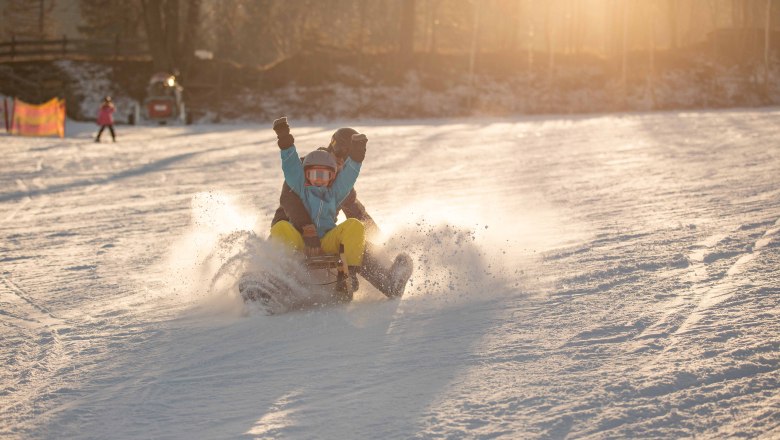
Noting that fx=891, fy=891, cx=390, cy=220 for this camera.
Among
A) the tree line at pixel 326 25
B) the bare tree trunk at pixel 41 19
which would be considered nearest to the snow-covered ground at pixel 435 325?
the tree line at pixel 326 25

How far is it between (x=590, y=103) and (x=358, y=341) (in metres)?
40.3

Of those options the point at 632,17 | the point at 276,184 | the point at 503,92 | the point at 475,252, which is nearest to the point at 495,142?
the point at 276,184

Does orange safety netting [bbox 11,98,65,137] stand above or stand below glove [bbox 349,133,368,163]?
below

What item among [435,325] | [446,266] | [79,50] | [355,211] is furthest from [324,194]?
[79,50]

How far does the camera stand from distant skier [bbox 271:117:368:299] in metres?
6.49

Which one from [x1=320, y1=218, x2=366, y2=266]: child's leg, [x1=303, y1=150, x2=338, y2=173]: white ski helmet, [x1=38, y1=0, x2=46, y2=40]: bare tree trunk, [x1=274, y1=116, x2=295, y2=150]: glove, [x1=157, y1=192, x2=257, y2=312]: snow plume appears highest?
[x1=38, y1=0, x2=46, y2=40]: bare tree trunk

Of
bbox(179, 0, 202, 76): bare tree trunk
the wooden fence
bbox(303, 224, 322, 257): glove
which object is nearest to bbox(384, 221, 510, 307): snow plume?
bbox(303, 224, 322, 257): glove

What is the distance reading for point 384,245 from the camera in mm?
7219

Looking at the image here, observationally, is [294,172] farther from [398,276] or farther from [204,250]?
[204,250]

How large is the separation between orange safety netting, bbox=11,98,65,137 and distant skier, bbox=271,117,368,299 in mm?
22521

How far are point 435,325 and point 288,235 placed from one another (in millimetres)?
1415

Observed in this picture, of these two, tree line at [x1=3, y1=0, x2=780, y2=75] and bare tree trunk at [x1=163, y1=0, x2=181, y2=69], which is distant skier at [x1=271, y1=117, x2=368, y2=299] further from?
tree line at [x1=3, y1=0, x2=780, y2=75]

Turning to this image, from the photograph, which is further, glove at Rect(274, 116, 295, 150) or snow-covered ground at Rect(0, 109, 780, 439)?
glove at Rect(274, 116, 295, 150)

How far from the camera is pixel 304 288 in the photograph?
632 centimetres
